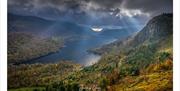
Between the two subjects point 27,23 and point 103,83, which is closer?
point 27,23

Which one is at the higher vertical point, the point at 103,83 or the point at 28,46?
the point at 28,46

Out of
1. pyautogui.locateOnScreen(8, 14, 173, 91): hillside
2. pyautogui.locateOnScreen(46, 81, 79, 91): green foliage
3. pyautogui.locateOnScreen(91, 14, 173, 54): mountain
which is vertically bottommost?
pyautogui.locateOnScreen(46, 81, 79, 91): green foliage

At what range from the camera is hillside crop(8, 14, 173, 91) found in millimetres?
2365

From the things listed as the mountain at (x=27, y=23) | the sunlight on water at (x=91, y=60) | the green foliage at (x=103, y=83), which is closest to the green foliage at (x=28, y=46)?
the mountain at (x=27, y=23)

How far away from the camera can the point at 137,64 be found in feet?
7.92

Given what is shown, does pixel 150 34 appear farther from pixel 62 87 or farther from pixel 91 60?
pixel 62 87

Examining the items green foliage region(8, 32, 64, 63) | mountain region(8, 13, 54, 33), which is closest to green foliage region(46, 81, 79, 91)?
green foliage region(8, 32, 64, 63)

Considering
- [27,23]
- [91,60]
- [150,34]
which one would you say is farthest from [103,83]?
[27,23]

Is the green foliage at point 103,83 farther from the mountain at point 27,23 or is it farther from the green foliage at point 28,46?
the mountain at point 27,23

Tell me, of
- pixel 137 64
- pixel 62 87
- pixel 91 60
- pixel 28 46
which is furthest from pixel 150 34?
pixel 28 46

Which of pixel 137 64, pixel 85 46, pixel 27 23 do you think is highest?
pixel 27 23

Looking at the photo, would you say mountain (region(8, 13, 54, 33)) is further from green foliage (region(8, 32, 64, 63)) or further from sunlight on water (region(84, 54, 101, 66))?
sunlight on water (region(84, 54, 101, 66))
